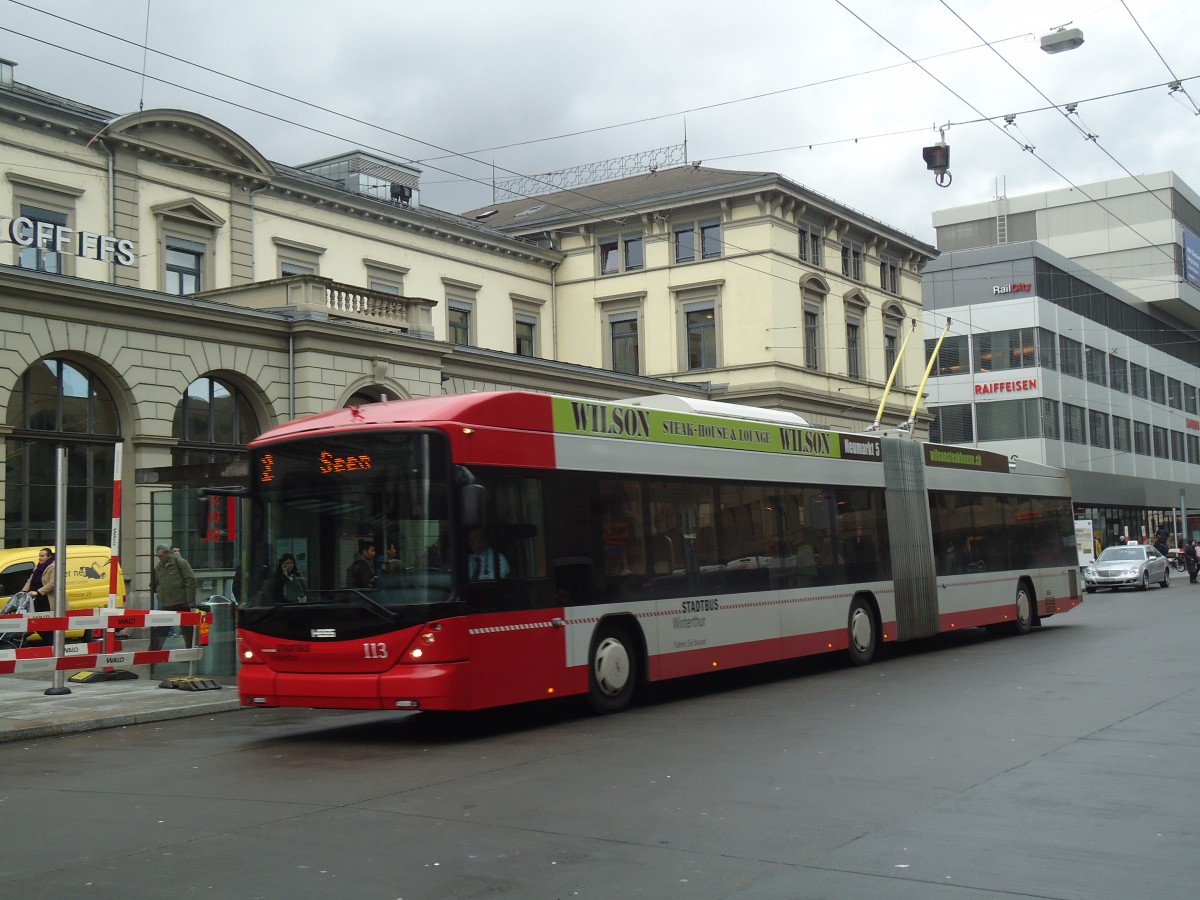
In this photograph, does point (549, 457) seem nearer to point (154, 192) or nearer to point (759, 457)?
point (759, 457)

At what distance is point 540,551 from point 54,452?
16999mm

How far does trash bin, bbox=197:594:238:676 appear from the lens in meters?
17.6

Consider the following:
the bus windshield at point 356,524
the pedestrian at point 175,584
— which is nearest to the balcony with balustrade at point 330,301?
the pedestrian at point 175,584

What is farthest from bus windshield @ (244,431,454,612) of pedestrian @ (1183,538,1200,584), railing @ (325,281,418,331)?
pedestrian @ (1183,538,1200,584)

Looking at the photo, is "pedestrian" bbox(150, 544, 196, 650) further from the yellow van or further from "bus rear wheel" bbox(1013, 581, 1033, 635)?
"bus rear wheel" bbox(1013, 581, 1033, 635)

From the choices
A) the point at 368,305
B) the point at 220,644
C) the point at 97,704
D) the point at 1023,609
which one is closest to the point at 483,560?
the point at 97,704

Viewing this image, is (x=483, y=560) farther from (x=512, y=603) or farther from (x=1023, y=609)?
(x=1023, y=609)

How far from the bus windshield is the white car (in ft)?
113

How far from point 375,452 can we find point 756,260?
1395 inches

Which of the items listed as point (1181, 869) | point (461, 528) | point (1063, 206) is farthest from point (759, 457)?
point (1063, 206)

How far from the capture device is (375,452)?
38.4 ft

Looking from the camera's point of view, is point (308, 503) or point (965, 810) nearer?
point (965, 810)

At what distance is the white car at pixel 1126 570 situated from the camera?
40.8 meters

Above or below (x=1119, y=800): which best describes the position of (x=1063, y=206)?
above
